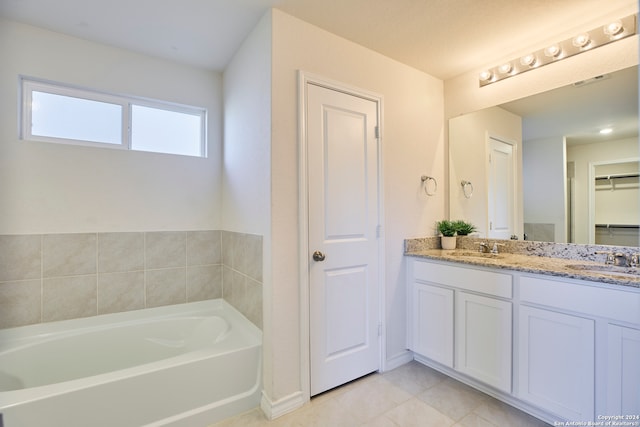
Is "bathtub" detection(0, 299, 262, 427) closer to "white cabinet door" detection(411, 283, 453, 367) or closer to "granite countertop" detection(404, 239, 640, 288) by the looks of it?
"white cabinet door" detection(411, 283, 453, 367)

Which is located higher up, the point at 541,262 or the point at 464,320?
the point at 541,262

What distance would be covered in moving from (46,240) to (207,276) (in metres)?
1.12

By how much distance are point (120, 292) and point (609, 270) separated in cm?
324

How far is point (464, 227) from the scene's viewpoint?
Answer: 2502mm

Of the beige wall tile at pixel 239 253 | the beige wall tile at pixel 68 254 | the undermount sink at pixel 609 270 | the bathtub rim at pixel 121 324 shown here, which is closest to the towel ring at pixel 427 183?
the undermount sink at pixel 609 270

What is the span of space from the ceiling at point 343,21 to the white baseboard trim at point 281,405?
235 cm

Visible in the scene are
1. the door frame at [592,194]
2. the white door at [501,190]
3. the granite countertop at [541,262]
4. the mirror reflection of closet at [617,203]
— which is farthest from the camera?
the white door at [501,190]

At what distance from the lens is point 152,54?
2.28m

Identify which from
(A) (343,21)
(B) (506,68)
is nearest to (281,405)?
(A) (343,21)

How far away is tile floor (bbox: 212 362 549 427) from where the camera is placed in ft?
5.35

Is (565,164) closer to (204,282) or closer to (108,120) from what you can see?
(204,282)

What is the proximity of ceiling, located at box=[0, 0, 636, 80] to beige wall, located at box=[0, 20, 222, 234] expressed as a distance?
172mm

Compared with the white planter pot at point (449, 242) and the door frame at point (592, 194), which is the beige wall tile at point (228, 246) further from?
the door frame at point (592, 194)

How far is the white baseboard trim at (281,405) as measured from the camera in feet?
5.50
